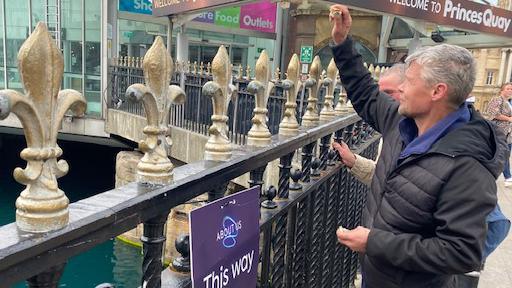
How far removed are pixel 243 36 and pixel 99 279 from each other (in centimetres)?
1208

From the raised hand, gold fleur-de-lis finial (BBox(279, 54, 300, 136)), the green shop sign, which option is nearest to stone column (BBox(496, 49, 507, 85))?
the green shop sign

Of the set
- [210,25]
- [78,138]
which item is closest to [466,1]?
[210,25]

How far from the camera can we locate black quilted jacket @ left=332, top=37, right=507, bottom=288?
1443mm

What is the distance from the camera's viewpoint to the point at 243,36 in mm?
18328

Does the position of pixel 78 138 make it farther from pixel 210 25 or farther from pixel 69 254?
pixel 69 254

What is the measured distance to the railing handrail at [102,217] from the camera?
2.54 ft

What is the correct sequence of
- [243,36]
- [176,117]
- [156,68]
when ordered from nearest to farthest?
[156,68], [176,117], [243,36]

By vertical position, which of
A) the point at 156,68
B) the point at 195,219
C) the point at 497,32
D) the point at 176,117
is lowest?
the point at 176,117

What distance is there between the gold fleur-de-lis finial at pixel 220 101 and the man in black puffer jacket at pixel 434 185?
643mm

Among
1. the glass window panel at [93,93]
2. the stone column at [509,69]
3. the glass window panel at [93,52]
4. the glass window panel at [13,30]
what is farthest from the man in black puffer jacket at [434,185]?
the stone column at [509,69]

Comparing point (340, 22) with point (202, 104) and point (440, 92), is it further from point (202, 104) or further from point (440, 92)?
point (202, 104)

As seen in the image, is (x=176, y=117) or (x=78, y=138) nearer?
(x=176, y=117)

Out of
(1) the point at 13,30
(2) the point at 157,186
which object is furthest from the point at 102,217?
(1) the point at 13,30

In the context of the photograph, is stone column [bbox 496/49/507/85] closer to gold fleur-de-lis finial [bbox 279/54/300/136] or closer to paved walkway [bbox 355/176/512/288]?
paved walkway [bbox 355/176/512/288]
